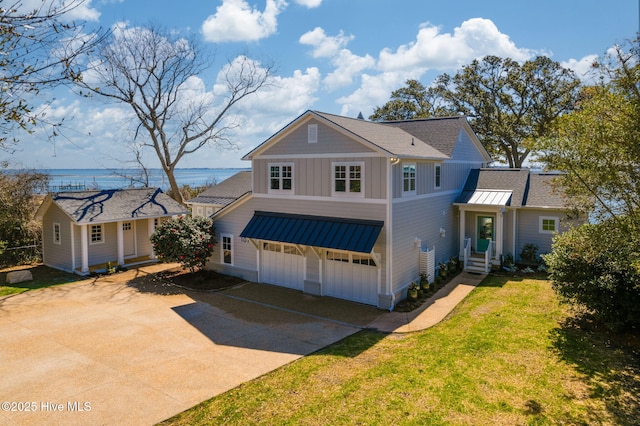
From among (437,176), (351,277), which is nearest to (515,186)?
(437,176)

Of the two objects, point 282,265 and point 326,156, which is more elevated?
point 326,156

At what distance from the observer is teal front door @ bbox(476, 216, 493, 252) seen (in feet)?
70.1

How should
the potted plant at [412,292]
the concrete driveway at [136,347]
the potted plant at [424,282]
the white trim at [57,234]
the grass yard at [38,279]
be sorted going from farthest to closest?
the white trim at [57,234] < the grass yard at [38,279] < the potted plant at [424,282] < the potted plant at [412,292] < the concrete driveway at [136,347]

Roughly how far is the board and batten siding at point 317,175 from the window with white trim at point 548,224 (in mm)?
10348

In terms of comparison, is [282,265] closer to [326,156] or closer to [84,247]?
[326,156]

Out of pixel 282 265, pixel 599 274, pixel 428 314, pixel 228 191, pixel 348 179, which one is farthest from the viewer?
pixel 228 191

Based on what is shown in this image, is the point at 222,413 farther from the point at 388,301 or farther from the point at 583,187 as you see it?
the point at 583,187

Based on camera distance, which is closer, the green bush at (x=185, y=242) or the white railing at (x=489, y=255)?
the green bush at (x=185, y=242)

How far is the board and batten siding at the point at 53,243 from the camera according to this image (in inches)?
840

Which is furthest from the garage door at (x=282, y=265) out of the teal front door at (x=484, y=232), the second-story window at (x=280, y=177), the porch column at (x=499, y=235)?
the teal front door at (x=484, y=232)

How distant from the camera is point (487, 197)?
68.0ft

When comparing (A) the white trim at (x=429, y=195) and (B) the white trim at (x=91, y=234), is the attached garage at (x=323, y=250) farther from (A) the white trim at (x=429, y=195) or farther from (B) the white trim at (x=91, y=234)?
(B) the white trim at (x=91, y=234)

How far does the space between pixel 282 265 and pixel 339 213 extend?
3871 mm

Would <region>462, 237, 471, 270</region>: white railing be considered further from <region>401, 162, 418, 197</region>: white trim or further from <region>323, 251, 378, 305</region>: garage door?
<region>323, 251, 378, 305</region>: garage door
